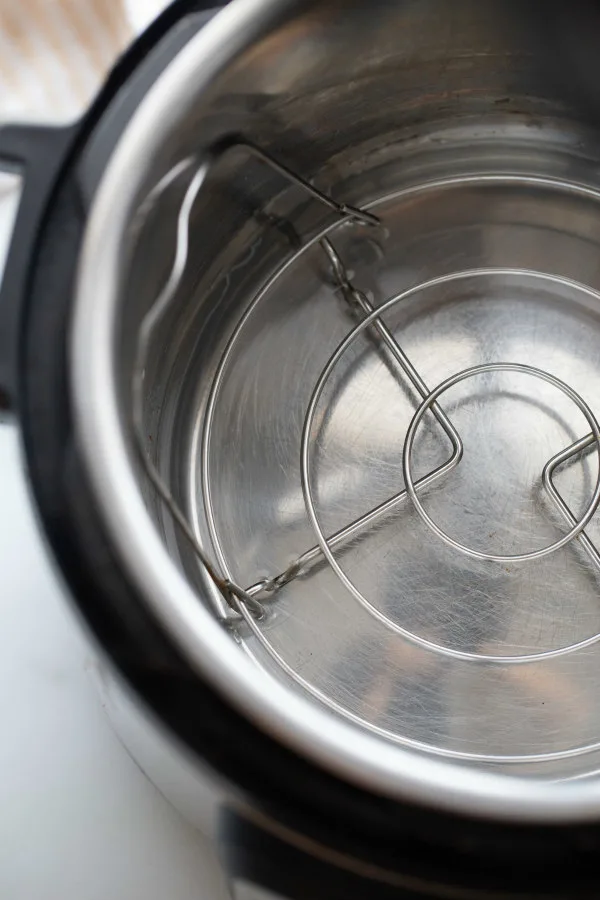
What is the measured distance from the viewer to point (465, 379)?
79 cm

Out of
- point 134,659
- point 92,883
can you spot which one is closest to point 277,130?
point 134,659

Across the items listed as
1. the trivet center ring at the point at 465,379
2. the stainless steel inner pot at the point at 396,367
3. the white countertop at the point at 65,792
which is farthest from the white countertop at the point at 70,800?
the trivet center ring at the point at 465,379

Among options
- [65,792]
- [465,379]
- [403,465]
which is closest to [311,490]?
[403,465]

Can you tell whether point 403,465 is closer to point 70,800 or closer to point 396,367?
point 396,367

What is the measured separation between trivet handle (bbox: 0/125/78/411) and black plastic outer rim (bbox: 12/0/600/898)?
50 millimetres

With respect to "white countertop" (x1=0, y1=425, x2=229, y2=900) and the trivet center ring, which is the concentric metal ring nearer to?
the trivet center ring

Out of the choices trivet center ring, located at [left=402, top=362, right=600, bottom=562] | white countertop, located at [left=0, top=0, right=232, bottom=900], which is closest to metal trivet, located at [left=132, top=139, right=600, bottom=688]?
trivet center ring, located at [left=402, top=362, right=600, bottom=562]

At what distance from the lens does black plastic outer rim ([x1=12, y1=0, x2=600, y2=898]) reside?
1.27 ft

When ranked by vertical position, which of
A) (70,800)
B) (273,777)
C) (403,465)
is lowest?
(273,777)

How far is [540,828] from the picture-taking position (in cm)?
39

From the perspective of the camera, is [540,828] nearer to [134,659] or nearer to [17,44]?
[134,659]

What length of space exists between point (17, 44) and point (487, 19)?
0.49 metres

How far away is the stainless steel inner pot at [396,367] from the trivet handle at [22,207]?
0.26 ft

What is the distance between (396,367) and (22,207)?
0.42m
